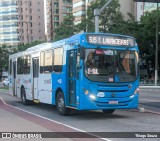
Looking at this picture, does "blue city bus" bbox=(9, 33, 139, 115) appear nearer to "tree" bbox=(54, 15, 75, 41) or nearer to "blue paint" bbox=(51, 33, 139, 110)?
"blue paint" bbox=(51, 33, 139, 110)

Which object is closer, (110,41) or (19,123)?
(19,123)

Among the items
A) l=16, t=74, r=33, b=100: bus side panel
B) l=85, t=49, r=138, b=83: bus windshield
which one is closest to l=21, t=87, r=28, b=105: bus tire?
l=16, t=74, r=33, b=100: bus side panel

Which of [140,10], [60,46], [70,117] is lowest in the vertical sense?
[70,117]

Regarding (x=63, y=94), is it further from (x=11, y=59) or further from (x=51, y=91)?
(x=11, y=59)

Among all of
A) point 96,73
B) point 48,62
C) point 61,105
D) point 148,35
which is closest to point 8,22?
point 148,35

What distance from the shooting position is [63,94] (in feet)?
51.8

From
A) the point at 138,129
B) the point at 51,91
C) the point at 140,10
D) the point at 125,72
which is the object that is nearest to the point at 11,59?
the point at 51,91

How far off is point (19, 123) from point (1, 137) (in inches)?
120

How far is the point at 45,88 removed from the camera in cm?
1828

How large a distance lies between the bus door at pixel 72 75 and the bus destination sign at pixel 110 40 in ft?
2.79

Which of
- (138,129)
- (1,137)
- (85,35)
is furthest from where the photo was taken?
(85,35)

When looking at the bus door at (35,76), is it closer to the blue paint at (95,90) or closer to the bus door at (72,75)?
the blue paint at (95,90)

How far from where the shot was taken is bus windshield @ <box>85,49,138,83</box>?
47.4 feet

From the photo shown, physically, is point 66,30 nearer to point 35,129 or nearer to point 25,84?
point 25,84
